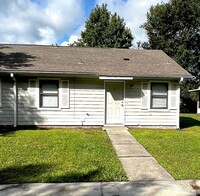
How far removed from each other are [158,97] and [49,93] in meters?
5.15

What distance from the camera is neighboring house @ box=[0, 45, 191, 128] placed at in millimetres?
11805

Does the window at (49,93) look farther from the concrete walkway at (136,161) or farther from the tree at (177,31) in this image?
the tree at (177,31)

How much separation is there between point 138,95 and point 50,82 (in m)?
4.17

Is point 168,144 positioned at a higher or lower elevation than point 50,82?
lower

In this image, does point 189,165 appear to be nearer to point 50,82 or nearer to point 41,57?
point 50,82

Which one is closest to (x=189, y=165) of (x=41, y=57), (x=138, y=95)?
(x=138, y=95)

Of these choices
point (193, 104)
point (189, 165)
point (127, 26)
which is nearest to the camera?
point (189, 165)

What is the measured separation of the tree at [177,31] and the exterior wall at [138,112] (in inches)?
905

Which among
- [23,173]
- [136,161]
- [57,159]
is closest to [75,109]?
[57,159]

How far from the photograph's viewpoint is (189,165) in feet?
20.2

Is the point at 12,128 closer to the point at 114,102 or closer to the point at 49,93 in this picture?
the point at 49,93

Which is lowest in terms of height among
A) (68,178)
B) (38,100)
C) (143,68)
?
(68,178)

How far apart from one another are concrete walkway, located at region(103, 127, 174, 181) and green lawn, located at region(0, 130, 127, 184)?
0.21 metres

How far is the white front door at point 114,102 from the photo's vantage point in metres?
12.5
